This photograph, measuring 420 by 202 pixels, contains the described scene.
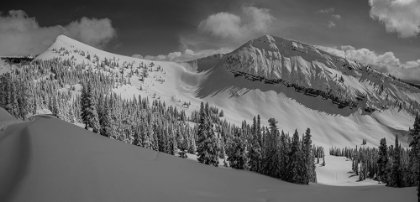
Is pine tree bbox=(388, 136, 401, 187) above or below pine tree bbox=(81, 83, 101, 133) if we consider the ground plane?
below

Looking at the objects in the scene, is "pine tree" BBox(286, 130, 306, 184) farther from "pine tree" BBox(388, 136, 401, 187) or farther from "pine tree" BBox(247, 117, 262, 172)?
"pine tree" BBox(388, 136, 401, 187)

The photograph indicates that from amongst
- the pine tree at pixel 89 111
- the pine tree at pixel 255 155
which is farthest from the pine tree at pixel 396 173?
the pine tree at pixel 89 111

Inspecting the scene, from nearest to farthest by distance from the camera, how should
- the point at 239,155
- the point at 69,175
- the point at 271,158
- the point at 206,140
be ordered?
the point at 69,175
the point at 206,140
the point at 239,155
the point at 271,158

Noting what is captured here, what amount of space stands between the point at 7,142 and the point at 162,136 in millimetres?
61546

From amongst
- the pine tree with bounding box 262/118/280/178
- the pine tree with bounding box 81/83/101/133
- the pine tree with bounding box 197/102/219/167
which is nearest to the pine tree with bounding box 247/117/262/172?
the pine tree with bounding box 262/118/280/178

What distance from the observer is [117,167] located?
11.8m

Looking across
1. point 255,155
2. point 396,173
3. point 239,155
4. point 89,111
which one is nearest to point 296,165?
point 255,155

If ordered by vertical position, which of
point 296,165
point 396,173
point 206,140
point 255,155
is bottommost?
point 396,173

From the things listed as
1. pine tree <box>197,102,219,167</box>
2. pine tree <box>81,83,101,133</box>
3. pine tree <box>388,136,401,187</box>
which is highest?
pine tree <box>81,83,101,133</box>

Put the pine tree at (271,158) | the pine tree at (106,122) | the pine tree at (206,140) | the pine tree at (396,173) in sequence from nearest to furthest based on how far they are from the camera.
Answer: the pine tree at (206,140) → the pine tree at (396,173) → the pine tree at (106,122) → the pine tree at (271,158)

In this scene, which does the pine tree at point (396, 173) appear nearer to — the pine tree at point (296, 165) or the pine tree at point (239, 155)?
the pine tree at point (296, 165)

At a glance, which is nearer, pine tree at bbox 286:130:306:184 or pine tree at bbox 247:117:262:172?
pine tree at bbox 286:130:306:184

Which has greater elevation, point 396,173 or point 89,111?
point 89,111

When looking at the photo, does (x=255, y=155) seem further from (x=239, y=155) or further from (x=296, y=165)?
(x=296, y=165)
